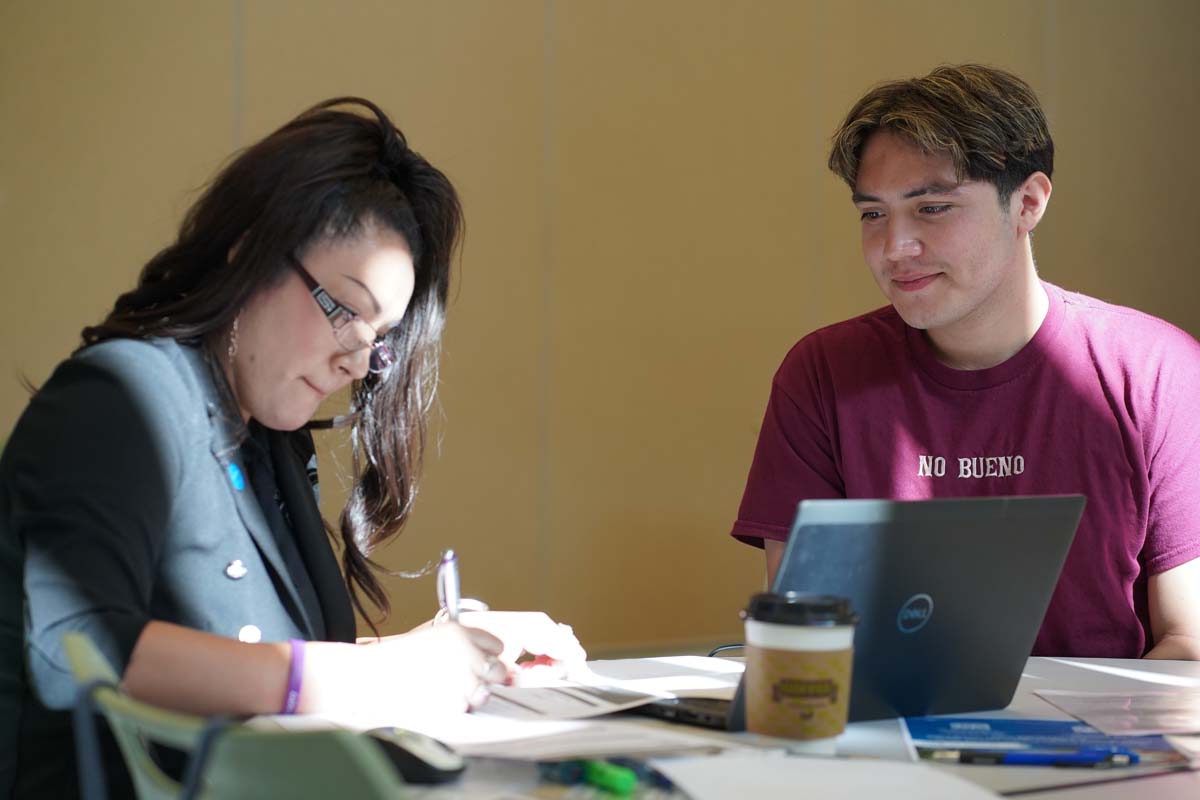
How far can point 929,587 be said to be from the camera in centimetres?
140

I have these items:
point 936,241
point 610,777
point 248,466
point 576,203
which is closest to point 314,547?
point 248,466

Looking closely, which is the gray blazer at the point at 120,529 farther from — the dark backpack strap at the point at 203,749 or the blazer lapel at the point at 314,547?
the dark backpack strap at the point at 203,749

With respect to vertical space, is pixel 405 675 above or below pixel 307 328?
below

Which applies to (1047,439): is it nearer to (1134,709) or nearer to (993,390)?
(993,390)

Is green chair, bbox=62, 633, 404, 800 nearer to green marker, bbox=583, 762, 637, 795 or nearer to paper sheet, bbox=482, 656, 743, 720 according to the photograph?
green marker, bbox=583, 762, 637, 795

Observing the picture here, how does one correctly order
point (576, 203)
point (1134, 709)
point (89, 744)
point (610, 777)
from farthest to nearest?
1. point (576, 203)
2. point (1134, 709)
3. point (610, 777)
4. point (89, 744)

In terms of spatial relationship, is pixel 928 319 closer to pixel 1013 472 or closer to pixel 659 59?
pixel 1013 472

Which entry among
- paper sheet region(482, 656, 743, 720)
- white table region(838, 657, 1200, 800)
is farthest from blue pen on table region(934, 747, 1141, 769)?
paper sheet region(482, 656, 743, 720)

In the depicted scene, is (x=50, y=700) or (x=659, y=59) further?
(x=659, y=59)

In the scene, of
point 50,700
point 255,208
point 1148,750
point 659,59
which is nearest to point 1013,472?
point 1148,750

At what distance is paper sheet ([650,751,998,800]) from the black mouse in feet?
0.61

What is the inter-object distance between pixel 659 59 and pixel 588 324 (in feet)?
3.52

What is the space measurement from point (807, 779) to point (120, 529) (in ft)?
2.38

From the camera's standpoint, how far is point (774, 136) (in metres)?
5.21
